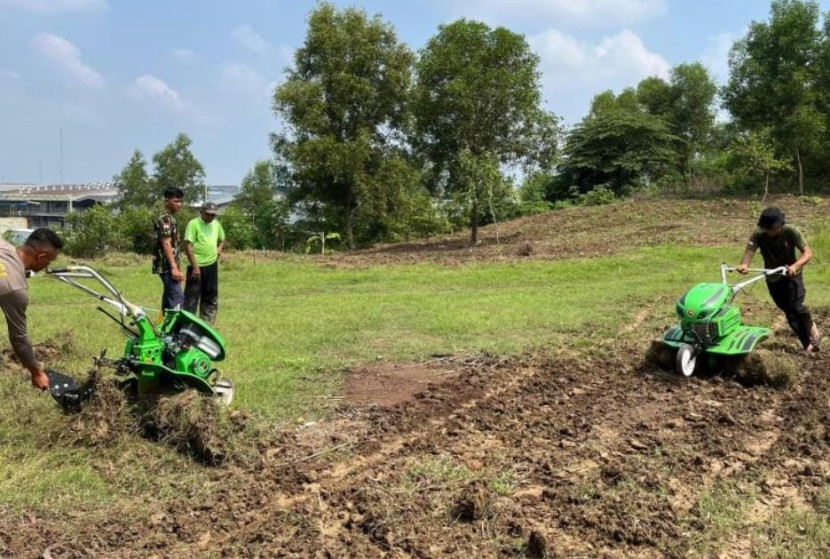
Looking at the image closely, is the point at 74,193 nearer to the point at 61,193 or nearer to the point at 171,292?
the point at 61,193

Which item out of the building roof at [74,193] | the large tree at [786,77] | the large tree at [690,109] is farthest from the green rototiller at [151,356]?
the building roof at [74,193]

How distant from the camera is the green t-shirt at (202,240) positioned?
816 cm

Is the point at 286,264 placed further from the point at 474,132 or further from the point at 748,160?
the point at 748,160

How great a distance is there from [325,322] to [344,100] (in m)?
16.2

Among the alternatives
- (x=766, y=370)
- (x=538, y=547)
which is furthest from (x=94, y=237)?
(x=538, y=547)

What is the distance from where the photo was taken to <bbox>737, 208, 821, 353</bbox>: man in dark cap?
7309 mm

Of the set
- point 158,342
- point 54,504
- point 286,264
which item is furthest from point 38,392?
point 286,264

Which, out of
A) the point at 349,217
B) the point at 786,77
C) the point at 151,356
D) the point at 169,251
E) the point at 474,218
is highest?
the point at 786,77

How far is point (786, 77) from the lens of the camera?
27.0 meters

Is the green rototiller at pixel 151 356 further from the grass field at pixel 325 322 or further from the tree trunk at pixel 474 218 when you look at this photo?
the tree trunk at pixel 474 218

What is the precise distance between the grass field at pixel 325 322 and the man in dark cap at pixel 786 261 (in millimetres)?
1831

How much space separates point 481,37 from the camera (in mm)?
22375

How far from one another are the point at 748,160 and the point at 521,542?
26918 millimetres

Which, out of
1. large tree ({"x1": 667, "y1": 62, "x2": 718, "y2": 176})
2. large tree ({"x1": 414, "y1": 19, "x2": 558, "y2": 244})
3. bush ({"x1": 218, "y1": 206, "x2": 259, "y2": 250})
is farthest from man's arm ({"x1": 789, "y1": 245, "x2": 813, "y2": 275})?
large tree ({"x1": 667, "y1": 62, "x2": 718, "y2": 176})
